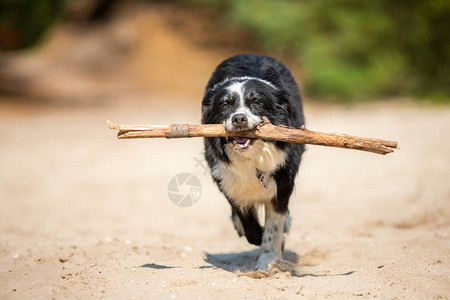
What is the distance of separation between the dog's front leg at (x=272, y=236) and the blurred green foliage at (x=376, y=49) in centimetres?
1114

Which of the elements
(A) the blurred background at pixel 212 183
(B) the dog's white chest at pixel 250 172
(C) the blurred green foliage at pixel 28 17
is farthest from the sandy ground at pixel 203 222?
(C) the blurred green foliage at pixel 28 17

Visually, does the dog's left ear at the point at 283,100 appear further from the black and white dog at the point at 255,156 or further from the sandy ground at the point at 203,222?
the sandy ground at the point at 203,222

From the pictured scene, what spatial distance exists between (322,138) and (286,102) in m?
0.66

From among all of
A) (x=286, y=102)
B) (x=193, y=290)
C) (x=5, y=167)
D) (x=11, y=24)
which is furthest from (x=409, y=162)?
(x=11, y=24)

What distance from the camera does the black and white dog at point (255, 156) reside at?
4.27 metres

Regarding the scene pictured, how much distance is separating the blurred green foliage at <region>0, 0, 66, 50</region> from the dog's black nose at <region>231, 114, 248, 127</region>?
1587cm

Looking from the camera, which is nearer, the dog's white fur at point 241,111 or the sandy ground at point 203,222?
A: the sandy ground at point 203,222

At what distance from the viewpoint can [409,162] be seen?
26.3 feet

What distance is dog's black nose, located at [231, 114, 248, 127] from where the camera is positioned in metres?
3.93

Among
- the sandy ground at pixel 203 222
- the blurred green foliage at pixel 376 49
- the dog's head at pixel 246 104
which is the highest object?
the blurred green foliage at pixel 376 49

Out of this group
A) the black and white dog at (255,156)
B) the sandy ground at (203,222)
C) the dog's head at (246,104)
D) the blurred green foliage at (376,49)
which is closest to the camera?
the sandy ground at (203,222)

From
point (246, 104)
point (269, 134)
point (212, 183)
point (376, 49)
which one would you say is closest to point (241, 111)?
point (246, 104)

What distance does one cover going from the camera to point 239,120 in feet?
12.9

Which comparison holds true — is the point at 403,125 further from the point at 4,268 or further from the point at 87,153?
the point at 4,268
